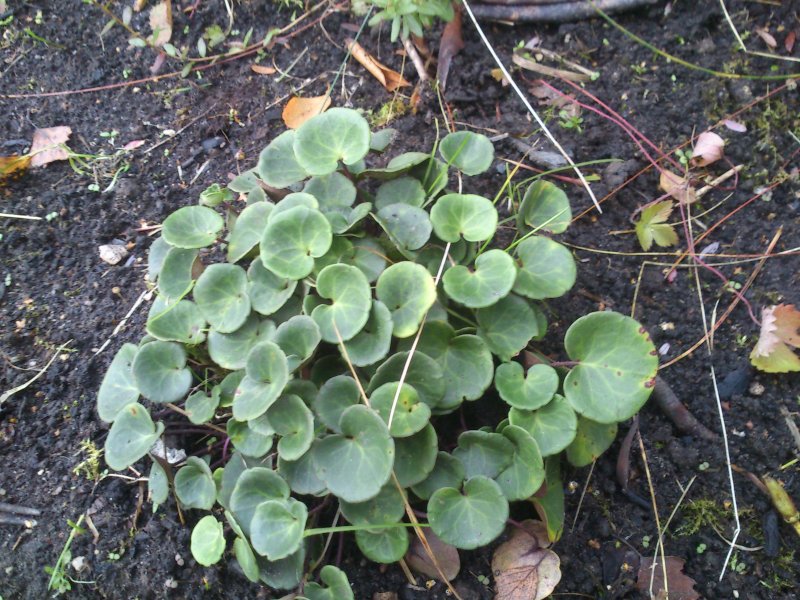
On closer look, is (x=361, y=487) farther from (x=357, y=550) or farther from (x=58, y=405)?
(x=58, y=405)

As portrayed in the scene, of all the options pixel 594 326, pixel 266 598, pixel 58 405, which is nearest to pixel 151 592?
pixel 266 598

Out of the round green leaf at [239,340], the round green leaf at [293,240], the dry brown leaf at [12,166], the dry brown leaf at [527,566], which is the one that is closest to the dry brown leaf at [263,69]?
the dry brown leaf at [12,166]

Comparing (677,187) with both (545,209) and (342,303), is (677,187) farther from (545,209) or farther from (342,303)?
(342,303)

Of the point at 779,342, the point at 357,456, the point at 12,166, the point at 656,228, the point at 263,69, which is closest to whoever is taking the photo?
the point at 357,456

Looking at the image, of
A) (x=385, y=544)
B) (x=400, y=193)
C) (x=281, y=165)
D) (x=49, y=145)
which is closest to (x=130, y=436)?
(x=385, y=544)

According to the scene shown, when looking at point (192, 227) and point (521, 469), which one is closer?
point (521, 469)
